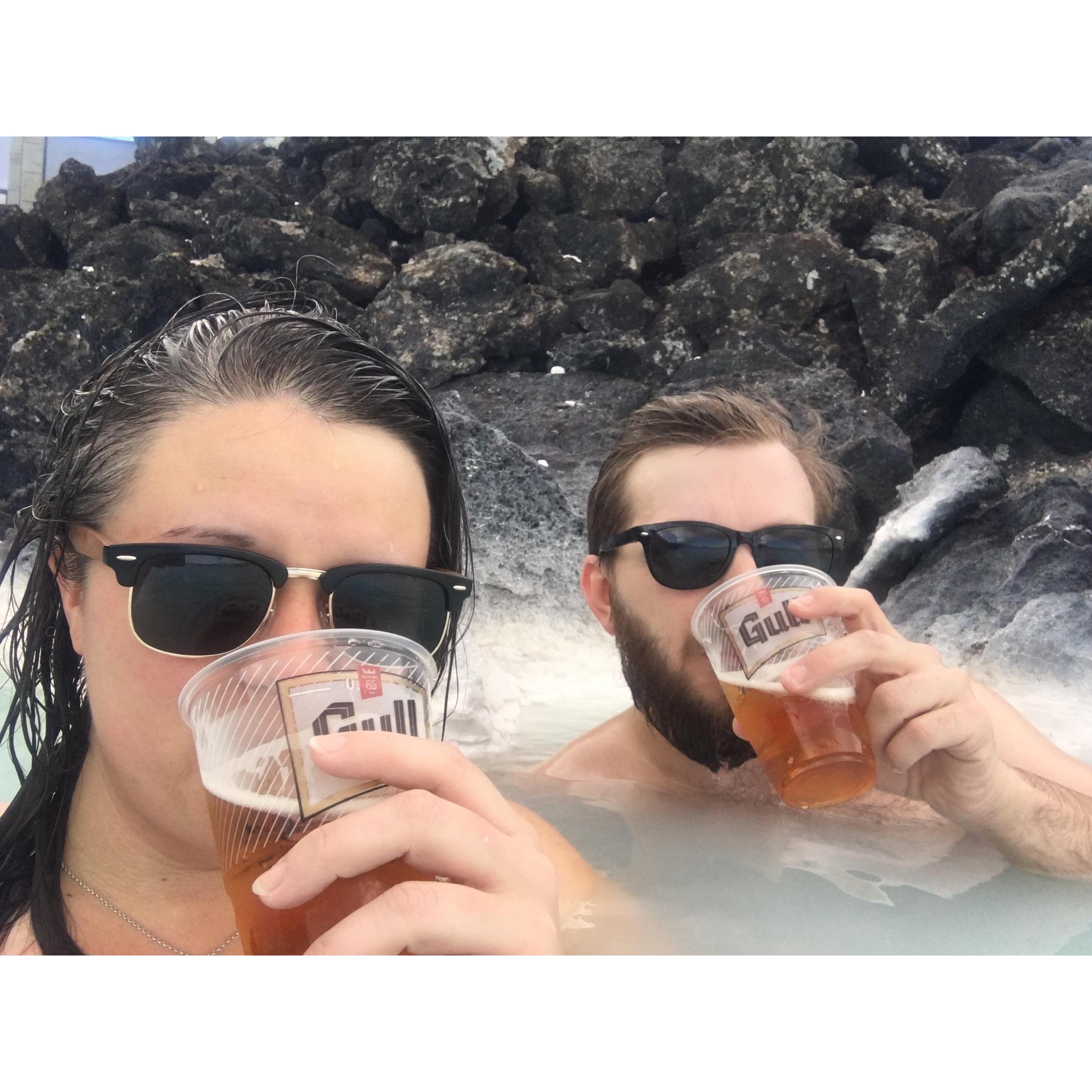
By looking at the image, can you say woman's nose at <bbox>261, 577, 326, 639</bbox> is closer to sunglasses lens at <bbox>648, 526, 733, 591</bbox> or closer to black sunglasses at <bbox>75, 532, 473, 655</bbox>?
black sunglasses at <bbox>75, 532, 473, 655</bbox>

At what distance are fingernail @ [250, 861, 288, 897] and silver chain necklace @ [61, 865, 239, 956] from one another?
0.61m

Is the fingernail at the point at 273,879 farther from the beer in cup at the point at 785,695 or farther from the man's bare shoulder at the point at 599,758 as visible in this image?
the man's bare shoulder at the point at 599,758

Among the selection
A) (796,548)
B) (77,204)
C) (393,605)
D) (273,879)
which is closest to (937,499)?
(796,548)

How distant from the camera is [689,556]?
1766 mm

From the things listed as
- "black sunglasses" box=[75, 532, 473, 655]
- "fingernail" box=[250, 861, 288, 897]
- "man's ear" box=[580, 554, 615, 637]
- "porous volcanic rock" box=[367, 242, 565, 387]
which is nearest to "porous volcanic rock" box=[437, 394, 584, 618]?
"man's ear" box=[580, 554, 615, 637]

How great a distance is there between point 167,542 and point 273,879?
0.58m

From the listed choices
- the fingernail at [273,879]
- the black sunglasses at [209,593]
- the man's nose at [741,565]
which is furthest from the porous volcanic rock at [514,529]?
the fingernail at [273,879]

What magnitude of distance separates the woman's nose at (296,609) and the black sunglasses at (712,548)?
704mm

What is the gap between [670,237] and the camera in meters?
2.04

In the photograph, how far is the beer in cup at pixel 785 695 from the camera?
4.74 ft

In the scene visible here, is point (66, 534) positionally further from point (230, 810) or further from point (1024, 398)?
point (1024, 398)

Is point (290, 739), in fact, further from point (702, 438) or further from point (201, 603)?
point (702, 438)
